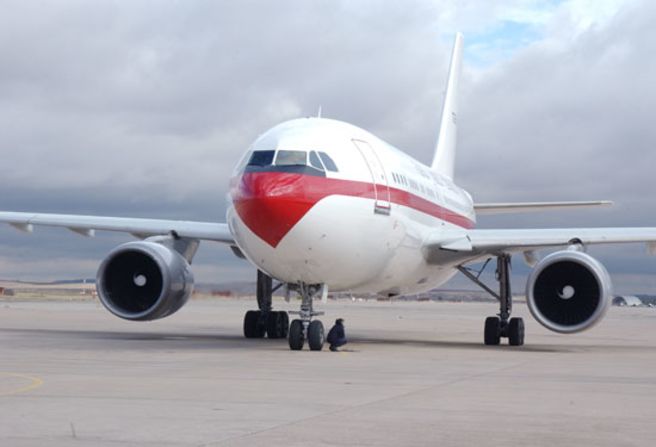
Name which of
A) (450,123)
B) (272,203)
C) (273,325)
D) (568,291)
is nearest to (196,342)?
(273,325)

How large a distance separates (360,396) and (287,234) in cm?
688

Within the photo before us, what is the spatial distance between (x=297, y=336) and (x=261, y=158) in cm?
318

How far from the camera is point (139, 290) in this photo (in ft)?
75.8

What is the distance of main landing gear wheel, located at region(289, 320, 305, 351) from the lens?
1989 centimetres

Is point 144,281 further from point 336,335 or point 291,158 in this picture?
point 291,158

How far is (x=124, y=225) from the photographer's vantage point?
83.6 ft

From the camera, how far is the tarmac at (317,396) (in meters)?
9.23

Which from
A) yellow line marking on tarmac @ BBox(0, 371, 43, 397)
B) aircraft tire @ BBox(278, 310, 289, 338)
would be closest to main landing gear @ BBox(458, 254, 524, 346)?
aircraft tire @ BBox(278, 310, 289, 338)

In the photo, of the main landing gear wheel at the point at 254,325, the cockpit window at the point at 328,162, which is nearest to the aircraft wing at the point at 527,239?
the main landing gear wheel at the point at 254,325

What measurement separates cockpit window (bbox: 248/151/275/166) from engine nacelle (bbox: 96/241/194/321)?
12.0ft

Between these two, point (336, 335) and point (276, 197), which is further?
point (336, 335)

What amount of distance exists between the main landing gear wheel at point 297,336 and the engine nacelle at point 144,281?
10.5ft

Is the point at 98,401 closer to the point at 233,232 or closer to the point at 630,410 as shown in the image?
the point at 630,410

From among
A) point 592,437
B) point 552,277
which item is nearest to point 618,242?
point 552,277
